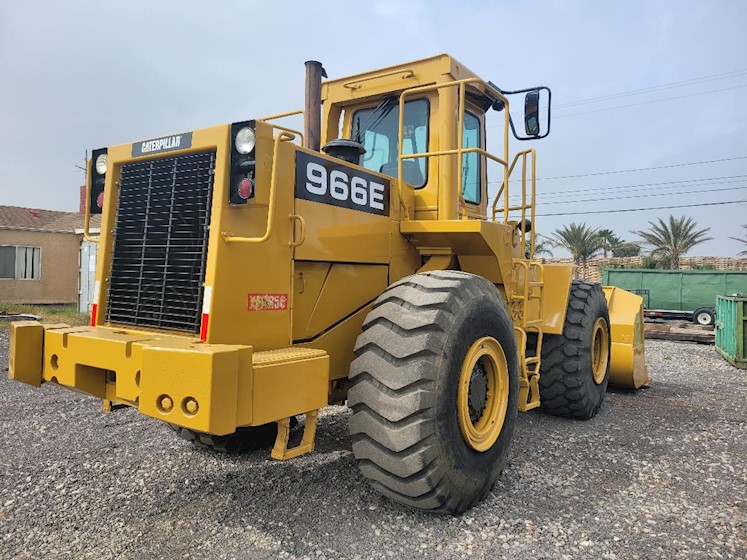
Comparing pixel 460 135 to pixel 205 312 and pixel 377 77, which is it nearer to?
pixel 377 77

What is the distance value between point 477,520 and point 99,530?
2.27 metres

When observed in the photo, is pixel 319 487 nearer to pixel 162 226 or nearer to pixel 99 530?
pixel 99 530

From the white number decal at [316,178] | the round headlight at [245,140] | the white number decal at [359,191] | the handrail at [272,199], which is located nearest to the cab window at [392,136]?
the white number decal at [359,191]

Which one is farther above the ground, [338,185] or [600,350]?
[338,185]

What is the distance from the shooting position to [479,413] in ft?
12.8

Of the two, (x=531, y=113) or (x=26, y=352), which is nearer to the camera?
(x=26, y=352)

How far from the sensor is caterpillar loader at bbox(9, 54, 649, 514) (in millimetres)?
3037

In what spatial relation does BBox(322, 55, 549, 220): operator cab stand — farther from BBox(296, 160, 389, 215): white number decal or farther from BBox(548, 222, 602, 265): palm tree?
BBox(548, 222, 602, 265): palm tree

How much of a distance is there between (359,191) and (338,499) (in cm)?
213

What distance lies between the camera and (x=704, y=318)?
1942cm

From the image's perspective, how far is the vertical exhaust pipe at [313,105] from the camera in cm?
461

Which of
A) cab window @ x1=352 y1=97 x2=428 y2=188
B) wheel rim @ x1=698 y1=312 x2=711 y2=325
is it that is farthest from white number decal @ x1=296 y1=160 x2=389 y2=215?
wheel rim @ x1=698 y1=312 x2=711 y2=325

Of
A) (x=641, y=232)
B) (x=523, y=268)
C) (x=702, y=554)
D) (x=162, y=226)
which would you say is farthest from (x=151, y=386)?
(x=641, y=232)

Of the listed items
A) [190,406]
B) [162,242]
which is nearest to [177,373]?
[190,406]
